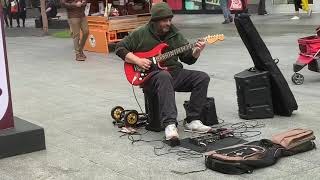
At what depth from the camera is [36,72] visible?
1062cm

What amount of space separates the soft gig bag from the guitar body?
1.32 m

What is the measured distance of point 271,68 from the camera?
616cm

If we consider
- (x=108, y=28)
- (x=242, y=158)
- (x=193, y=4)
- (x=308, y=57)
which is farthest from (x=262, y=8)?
(x=242, y=158)

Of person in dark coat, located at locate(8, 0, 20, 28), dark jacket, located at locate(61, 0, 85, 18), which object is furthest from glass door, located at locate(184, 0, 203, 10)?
dark jacket, located at locate(61, 0, 85, 18)

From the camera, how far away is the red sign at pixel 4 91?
514 cm

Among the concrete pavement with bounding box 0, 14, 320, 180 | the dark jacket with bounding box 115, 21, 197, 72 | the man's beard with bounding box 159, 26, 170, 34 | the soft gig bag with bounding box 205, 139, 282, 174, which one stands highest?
the man's beard with bounding box 159, 26, 170, 34

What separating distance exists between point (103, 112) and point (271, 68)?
6.98ft

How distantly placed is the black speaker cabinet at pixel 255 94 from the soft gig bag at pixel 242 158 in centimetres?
133

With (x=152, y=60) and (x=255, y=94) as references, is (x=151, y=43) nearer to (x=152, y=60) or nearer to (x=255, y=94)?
(x=152, y=60)

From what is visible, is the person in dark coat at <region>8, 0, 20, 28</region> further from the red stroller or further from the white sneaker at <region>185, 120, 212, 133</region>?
the white sneaker at <region>185, 120, 212, 133</region>

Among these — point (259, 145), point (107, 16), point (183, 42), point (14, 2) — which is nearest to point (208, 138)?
point (259, 145)

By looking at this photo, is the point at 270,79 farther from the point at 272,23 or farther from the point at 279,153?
the point at 272,23

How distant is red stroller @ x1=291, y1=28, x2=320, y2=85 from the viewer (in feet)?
26.3

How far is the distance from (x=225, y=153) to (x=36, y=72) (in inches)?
264
